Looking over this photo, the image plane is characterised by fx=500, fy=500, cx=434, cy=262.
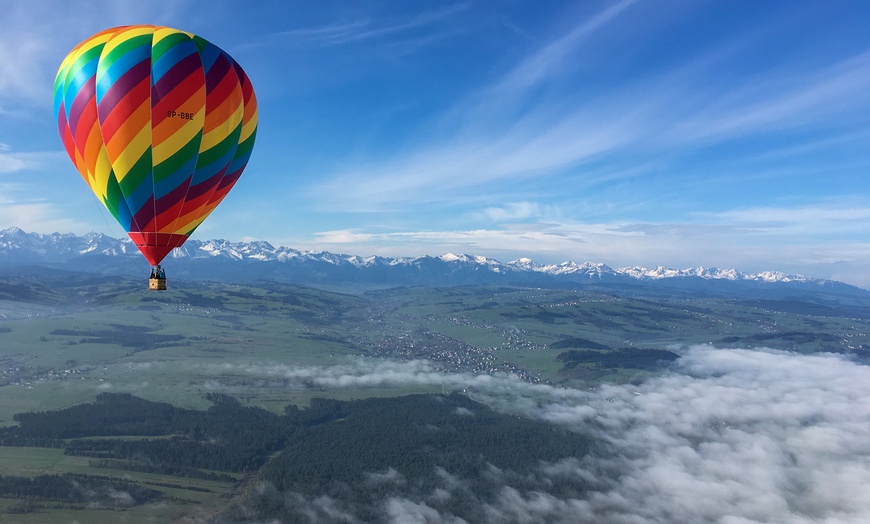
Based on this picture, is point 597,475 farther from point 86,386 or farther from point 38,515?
point 86,386

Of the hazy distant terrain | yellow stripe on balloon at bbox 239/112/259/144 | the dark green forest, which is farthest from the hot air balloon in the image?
the hazy distant terrain

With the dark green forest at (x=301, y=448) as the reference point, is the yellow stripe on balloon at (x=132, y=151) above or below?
above

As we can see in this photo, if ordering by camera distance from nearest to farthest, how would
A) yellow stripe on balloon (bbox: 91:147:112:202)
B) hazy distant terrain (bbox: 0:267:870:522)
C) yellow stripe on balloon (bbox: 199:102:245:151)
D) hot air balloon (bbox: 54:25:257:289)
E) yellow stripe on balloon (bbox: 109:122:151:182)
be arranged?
hot air balloon (bbox: 54:25:257:289) < yellow stripe on balloon (bbox: 109:122:151:182) < yellow stripe on balloon (bbox: 91:147:112:202) < yellow stripe on balloon (bbox: 199:102:245:151) < hazy distant terrain (bbox: 0:267:870:522)

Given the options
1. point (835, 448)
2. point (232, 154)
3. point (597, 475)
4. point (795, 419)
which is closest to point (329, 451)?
point (597, 475)

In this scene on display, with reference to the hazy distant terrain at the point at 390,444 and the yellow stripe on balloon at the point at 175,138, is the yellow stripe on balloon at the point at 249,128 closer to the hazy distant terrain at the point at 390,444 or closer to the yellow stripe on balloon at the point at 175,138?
the yellow stripe on balloon at the point at 175,138

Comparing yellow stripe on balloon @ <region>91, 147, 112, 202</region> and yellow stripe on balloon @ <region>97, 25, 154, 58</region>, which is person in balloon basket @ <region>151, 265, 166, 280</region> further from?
yellow stripe on balloon @ <region>97, 25, 154, 58</region>

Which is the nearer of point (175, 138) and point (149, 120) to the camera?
point (149, 120)

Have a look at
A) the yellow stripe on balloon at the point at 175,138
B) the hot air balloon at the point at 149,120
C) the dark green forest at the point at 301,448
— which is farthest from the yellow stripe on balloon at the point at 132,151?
the dark green forest at the point at 301,448

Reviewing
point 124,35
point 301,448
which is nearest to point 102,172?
point 124,35

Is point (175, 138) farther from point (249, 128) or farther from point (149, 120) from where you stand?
point (249, 128)

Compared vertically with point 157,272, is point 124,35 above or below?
above
